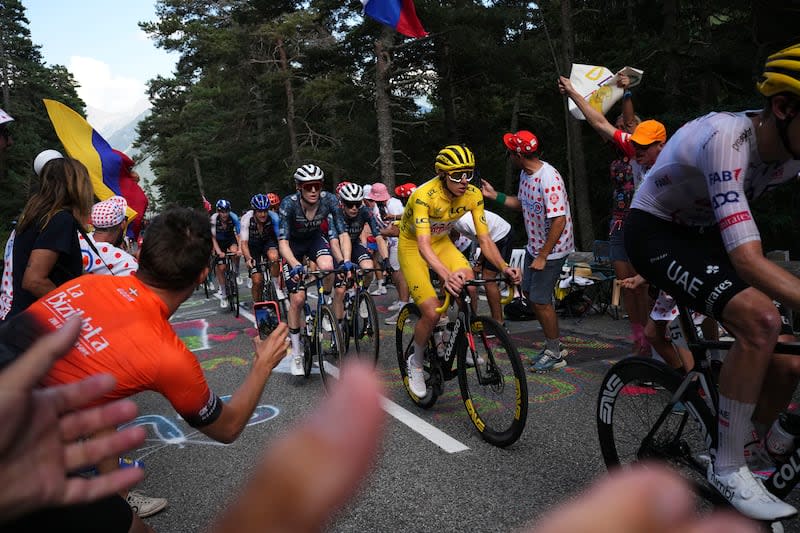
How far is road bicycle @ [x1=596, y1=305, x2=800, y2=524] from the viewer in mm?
2555

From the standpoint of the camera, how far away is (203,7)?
41.0 m

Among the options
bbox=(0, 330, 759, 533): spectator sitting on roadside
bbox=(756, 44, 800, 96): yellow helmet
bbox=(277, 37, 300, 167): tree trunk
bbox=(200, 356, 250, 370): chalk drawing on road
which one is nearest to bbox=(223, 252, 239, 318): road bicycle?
bbox=(200, 356, 250, 370): chalk drawing on road

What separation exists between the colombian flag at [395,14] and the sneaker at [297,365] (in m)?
5.85

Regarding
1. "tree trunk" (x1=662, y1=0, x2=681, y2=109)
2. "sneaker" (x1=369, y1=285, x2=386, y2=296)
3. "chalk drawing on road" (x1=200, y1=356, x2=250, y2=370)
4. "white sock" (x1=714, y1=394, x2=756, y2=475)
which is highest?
"tree trunk" (x1=662, y1=0, x2=681, y2=109)

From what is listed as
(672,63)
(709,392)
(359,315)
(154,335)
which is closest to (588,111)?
(709,392)

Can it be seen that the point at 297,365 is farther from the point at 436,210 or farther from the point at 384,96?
the point at 384,96

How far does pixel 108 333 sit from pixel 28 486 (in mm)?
1295

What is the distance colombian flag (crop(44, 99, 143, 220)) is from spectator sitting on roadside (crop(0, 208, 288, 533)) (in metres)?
3.92

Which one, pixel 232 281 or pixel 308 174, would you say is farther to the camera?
pixel 232 281

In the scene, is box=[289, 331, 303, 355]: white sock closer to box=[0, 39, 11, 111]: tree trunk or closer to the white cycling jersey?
the white cycling jersey

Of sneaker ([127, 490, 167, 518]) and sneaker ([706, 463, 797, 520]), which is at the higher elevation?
sneaker ([706, 463, 797, 520])

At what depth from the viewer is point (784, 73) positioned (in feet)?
6.88

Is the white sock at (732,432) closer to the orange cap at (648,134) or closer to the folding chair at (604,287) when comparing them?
the orange cap at (648,134)

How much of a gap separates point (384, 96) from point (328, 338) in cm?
1592
